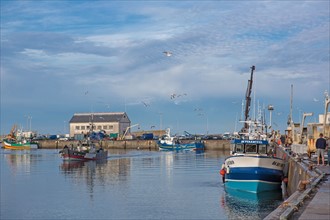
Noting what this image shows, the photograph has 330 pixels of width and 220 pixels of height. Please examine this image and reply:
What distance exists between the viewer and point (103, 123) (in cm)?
17900

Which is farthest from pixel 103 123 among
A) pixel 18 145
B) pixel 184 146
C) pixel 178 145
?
pixel 184 146

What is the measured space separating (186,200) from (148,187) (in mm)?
8913

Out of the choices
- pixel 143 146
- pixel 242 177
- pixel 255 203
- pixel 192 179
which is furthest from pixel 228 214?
pixel 143 146

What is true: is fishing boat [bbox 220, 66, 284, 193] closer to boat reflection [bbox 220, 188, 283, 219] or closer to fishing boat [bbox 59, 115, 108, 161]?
boat reflection [bbox 220, 188, 283, 219]

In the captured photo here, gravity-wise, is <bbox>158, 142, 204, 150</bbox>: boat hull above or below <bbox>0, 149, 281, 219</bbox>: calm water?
above

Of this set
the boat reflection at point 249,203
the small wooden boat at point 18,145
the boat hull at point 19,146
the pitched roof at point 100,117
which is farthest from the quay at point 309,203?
the pitched roof at point 100,117

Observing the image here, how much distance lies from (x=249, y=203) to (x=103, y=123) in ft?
487

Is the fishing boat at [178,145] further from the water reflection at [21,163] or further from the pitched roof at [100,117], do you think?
the pitched roof at [100,117]

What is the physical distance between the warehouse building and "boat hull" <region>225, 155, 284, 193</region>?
139m

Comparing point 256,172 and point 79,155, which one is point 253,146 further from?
point 79,155

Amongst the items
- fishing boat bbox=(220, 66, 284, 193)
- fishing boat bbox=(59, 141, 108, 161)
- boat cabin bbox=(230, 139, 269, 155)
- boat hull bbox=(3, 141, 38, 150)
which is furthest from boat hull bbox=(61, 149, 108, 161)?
boat hull bbox=(3, 141, 38, 150)

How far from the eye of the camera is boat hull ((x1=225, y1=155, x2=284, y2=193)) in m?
35.3

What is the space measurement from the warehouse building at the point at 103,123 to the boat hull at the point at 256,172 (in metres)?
139

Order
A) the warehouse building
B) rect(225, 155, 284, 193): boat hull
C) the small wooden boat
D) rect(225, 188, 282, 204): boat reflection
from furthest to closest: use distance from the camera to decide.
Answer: the warehouse building
the small wooden boat
rect(225, 155, 284, 193): boat hull
rect(225, 188, 282, 204): boat reflection
